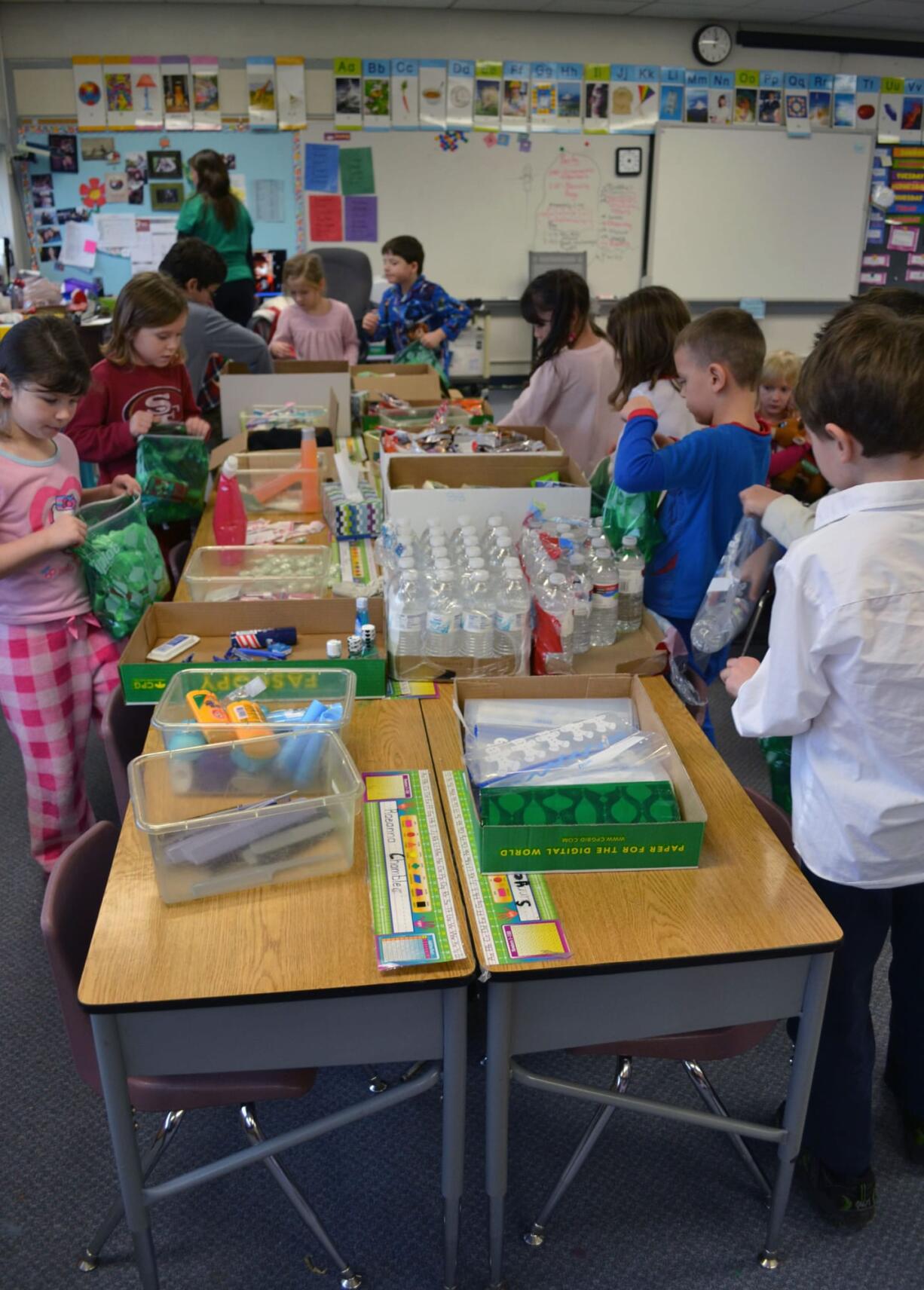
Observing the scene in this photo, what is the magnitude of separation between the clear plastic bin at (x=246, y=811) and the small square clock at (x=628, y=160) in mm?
6224

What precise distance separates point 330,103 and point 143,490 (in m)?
4.61

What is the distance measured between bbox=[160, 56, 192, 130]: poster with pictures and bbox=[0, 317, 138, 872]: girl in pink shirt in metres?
4.75

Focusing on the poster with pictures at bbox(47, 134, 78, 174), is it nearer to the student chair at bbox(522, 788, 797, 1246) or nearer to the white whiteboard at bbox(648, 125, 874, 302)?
the white whiteboard at bbox(648, 125, 874, 302)

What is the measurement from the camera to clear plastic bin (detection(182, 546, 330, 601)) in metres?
2.26

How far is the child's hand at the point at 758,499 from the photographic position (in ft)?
6.15

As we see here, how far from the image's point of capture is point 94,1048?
136 centimetres

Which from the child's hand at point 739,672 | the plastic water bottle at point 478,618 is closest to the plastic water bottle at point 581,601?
the plastic water bottle at point 478,618

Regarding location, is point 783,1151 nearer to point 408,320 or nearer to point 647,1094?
point 647,1094

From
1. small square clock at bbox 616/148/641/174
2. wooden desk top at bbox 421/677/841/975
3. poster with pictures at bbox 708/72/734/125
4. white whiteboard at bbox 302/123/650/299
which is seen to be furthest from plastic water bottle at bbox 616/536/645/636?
poster with pictures at bbox 708/72/734/125

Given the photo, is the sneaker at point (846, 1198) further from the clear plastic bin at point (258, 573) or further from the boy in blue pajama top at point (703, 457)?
the clear plastic bin at point (258, 573)

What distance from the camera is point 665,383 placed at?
270cm

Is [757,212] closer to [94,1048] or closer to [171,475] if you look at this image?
[171,475]

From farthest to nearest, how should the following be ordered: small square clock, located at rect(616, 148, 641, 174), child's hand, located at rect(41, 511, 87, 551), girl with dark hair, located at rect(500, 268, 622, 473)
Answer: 1. small square clock, located at rect(616, 148, 641, 174)
2. girl with dark hair, located at rect(500, 268, 622, 473)
3. child's hand, located at rect(41, 511, 87, 551)

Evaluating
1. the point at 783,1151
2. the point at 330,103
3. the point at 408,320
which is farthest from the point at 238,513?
the point at 330,103
